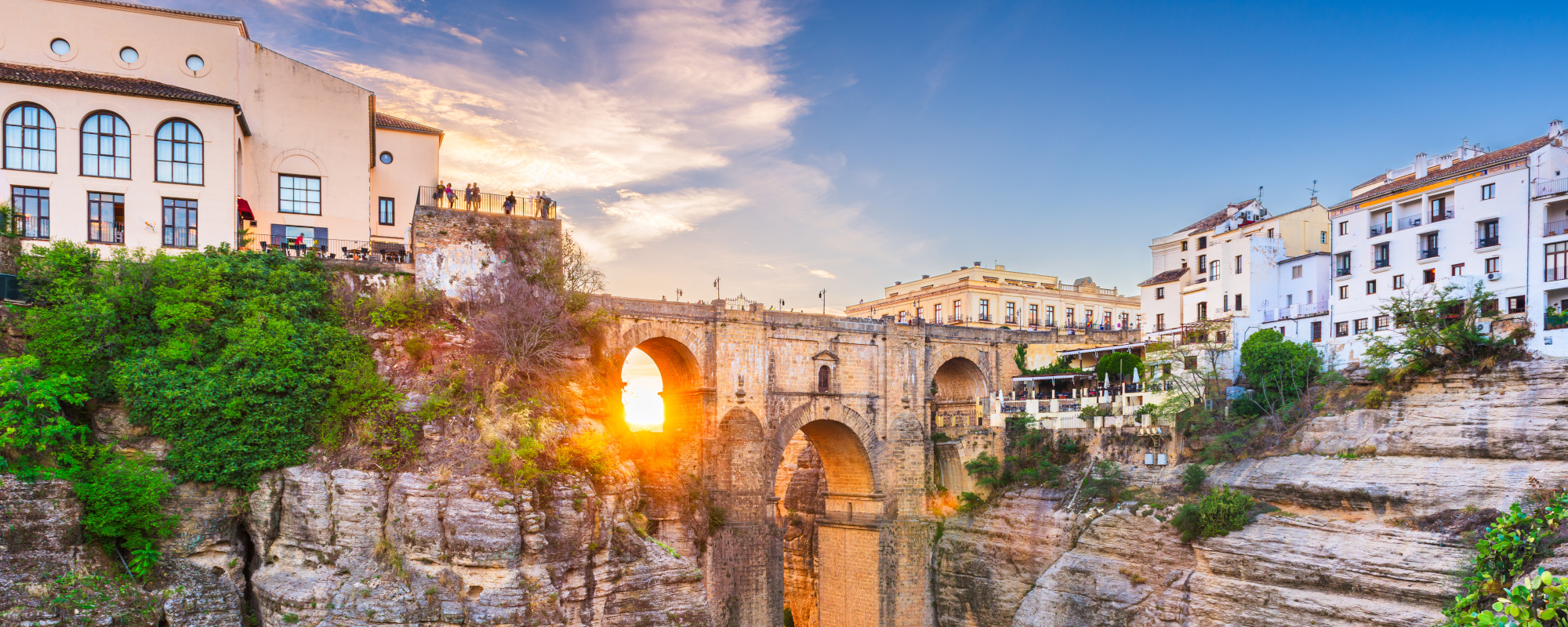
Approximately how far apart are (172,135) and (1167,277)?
42211mm

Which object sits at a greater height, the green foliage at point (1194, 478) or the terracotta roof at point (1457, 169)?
the terracotta roof at point (1457, 169)

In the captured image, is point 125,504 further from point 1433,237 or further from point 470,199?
point 1433,237

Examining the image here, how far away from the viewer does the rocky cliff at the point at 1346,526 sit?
24.7 metres

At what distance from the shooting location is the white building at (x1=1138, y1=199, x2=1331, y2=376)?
38.3 metres

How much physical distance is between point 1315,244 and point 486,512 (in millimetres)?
37698

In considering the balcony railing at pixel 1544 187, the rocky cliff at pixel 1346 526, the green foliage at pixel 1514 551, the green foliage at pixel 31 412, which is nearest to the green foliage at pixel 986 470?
the rocky cliff at pixel 1346 526

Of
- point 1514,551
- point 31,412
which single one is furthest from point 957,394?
point 31,412

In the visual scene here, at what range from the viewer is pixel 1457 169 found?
34.9m

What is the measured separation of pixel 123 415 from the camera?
21594 mm

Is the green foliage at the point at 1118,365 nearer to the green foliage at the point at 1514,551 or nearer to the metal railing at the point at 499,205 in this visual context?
the green foliage at the point at 1514,551

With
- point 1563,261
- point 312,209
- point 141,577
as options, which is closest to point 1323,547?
point 1563,261

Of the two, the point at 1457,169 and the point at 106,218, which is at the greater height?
the point at 1457,169

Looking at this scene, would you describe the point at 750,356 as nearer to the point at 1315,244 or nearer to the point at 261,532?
the point at 261,532

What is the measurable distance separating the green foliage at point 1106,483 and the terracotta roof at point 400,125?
27277 millimetres
